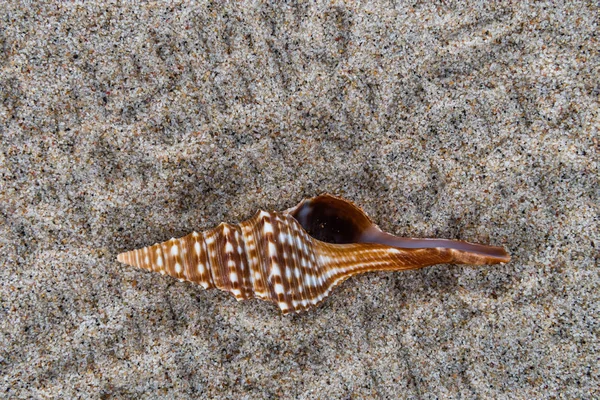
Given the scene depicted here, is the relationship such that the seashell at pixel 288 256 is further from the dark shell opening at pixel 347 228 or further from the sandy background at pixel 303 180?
the sandy background at pixel 303 180

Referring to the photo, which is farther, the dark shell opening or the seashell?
the dark shell opening

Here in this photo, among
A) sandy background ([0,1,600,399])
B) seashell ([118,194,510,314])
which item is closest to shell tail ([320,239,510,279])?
seashell ([118,194,510,314])

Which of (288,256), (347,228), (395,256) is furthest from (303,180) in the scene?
(395,256)

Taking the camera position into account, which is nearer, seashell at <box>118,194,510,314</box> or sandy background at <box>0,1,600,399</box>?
seashell at <box>118,194,510,314</box>

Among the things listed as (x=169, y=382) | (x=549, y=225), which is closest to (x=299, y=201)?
(x=169, y=382)

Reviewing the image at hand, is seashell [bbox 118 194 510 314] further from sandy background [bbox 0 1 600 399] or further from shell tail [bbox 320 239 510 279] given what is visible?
sandy background [bbox 0 1 600 399]

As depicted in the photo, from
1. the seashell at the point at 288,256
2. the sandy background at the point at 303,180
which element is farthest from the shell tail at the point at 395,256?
the sandy background at the point at 303,180

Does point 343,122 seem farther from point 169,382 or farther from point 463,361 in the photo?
point 169,382
